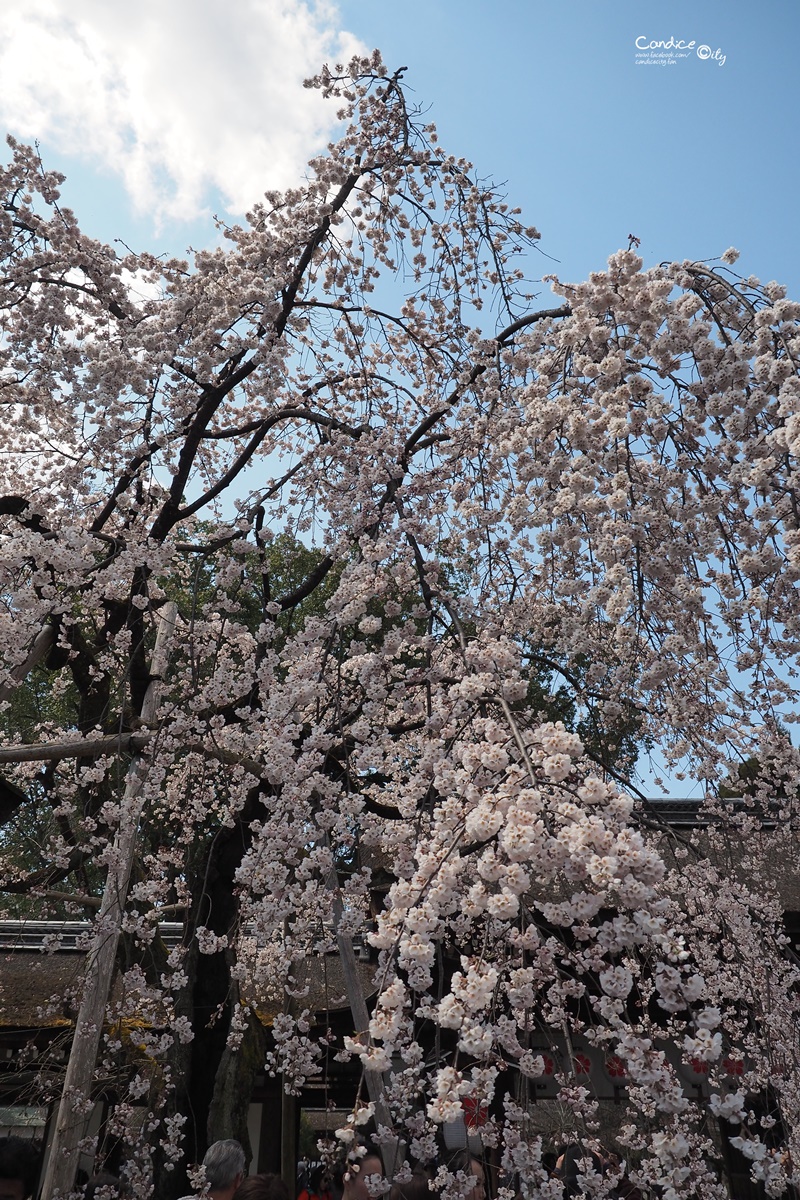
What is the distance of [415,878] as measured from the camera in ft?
8.85

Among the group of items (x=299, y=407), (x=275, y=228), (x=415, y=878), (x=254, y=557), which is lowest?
(x=415, y=878)

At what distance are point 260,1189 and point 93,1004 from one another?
9.29ft

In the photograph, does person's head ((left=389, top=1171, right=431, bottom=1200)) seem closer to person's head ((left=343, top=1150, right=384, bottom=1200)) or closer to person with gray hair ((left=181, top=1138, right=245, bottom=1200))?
person's head ((left=343, top=1150, right=384, bottom=1200))

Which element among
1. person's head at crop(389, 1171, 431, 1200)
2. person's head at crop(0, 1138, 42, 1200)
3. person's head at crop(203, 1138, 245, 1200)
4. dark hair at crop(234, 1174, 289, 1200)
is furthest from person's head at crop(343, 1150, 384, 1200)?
person's head at crop(0, 1138, 42, 1200)

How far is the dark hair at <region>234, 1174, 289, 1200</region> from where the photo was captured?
127 inches

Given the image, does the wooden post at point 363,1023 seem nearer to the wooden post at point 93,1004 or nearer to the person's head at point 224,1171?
the person's head at point 224,1171

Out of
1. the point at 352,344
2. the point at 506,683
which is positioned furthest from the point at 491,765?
the point at 352,344

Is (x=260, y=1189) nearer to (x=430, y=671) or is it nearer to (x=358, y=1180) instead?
(x=358, y=1180)

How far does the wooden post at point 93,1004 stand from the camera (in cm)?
523

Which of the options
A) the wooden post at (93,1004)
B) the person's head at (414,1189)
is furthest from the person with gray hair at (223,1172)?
the wooden post at (93,1004)

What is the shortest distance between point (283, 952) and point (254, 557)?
→ 3015 millimetres

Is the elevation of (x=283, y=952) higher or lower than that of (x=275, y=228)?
lower

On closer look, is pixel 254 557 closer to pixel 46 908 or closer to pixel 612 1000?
pixel 46 908

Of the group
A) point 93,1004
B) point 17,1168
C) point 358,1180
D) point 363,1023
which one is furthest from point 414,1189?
point 93,1004
